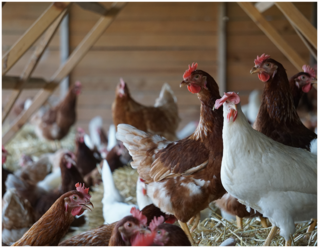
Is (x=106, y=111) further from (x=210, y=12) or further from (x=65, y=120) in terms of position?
(x=210, y=12)

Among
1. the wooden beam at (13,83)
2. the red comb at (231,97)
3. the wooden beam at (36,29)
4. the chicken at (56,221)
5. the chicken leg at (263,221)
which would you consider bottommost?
the chicken leg at (263,221)

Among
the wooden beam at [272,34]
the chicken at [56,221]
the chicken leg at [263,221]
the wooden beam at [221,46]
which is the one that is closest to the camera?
the chicken at [56,221]

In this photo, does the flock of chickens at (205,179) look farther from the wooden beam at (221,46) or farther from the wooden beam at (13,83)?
the wooden beam at (221,46)

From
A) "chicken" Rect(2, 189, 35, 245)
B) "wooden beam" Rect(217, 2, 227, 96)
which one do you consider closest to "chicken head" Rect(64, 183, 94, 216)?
"chicken" Rect(2, 189, 35, 245)

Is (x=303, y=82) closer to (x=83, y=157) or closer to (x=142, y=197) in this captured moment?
(x=142, y=197)

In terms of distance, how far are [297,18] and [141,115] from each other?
5.42ft

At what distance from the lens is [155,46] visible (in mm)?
4961

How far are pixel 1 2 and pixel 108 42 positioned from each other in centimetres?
322

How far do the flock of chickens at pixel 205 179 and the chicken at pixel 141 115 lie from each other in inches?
25.2

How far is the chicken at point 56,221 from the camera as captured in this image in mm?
1512

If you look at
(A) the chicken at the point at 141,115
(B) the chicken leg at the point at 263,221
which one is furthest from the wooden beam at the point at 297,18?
(A) the chicken at the point at 141,115

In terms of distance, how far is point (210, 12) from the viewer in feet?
16.0

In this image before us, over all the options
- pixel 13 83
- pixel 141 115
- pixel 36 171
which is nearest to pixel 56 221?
pixel 13 83

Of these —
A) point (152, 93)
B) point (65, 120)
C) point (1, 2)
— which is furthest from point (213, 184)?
point (152, 93)
